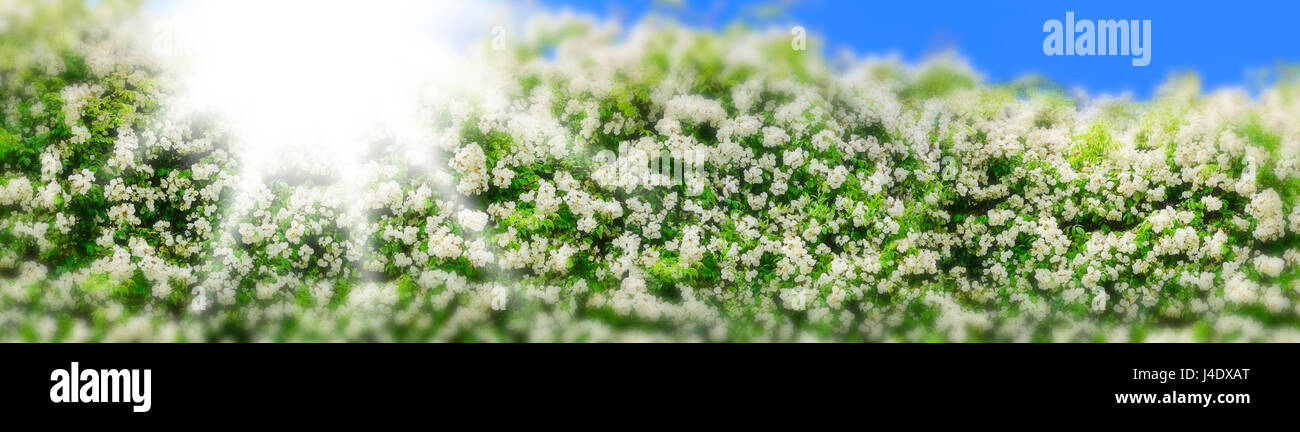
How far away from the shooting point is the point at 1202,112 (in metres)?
5.62

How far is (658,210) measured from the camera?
5.31 meters

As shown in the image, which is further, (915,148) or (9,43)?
(915,148)

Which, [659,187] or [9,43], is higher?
[9,43]

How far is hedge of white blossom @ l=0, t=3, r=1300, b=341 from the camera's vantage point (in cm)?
495

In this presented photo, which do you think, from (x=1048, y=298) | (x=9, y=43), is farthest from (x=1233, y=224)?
(x=9, y=43)

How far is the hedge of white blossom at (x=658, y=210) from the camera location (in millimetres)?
4953

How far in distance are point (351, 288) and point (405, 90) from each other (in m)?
1.31

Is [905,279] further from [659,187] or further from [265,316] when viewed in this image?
[265,316]

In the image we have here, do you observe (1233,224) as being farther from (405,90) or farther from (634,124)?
(405,90)

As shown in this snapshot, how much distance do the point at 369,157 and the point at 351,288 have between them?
2.75 ft
